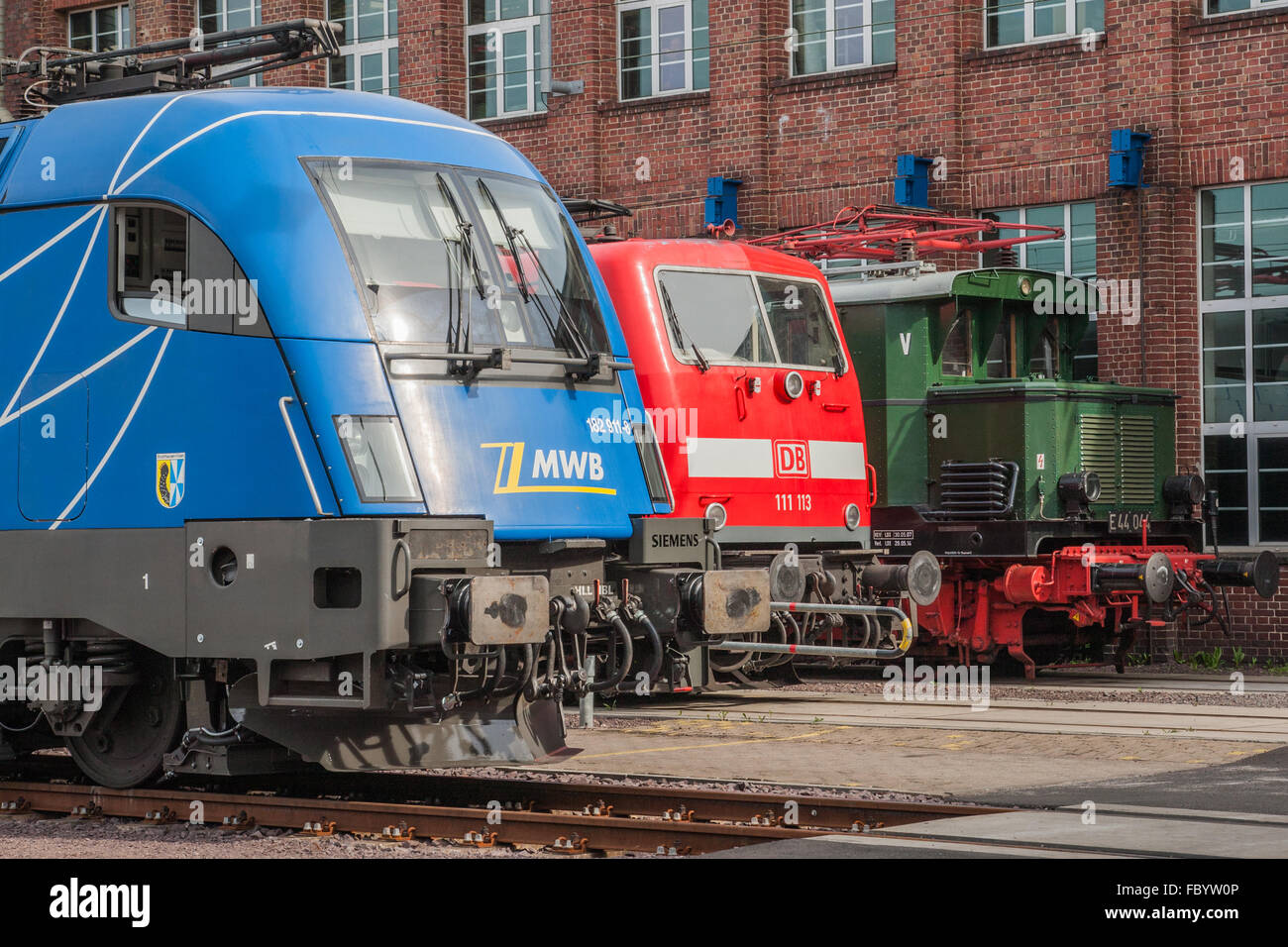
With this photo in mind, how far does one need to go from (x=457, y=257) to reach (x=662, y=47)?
612 inches

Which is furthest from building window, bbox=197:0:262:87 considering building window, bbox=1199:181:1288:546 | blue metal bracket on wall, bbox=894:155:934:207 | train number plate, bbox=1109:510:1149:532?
train number plate, bbox=1109:510:1149:532

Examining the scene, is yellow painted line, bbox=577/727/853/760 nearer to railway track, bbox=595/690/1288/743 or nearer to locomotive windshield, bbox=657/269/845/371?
railway track, bbox=595/690/1288/743

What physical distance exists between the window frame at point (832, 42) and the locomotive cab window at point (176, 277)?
1406 cm

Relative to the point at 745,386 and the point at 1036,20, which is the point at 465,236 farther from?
the point at 1036,20

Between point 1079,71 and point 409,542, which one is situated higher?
point 1079,71

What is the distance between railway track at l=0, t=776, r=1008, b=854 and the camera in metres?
9.01

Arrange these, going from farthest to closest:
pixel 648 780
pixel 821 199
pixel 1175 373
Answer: pixel 821 199 → pixel 1175 373 → pixel 648 780

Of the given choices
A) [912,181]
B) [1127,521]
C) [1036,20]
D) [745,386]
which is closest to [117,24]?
[912,181]

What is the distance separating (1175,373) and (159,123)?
12856 millimetres

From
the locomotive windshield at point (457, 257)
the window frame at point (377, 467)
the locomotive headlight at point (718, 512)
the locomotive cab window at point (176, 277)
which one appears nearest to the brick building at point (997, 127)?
the locomotive headlight at point (718, 512)

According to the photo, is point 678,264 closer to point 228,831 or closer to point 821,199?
point 228,831

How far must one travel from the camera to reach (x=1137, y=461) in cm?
1891

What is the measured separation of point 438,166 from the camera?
33.5ft

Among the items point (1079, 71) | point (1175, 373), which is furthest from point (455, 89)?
point (1175, 373)
